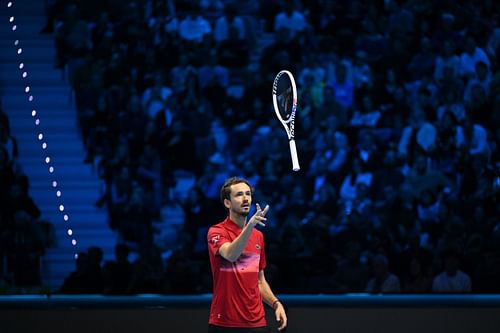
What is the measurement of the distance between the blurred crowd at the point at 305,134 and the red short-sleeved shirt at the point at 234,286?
4035mm

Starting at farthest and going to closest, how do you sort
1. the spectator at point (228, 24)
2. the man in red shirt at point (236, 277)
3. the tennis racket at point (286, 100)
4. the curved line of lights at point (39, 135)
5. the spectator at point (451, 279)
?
the spectator at point (228, 24)
the curved line of lights at point (39, 135)
the spectator at point (451, 279)
the tennis racket at point (286, 100)
the man in red shirt at point (236, 277)

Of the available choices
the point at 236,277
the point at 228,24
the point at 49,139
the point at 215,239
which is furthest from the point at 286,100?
the point at 49,139

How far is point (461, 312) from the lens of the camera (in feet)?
21.7

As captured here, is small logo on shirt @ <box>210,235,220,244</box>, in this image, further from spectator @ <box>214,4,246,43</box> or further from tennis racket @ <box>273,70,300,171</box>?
spectator @ <box>214,4,246,43</box>

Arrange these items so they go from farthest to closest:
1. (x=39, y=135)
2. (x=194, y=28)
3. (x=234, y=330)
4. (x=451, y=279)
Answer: (x=194, y=28) → (x=39, y=135) → (x=451, y=279) → (x=234, y=330)

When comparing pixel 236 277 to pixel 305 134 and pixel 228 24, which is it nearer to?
pixel 305 134

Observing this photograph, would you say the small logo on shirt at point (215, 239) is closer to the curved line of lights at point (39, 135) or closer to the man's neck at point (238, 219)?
the man's neck at point (238, 219)

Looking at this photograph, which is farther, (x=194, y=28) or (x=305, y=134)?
(x=194, y=28)

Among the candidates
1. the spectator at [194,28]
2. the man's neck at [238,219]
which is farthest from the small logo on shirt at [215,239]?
the spectator at [194,28]

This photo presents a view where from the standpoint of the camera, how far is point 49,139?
10.3 meters

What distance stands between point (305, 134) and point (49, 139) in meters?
3.07

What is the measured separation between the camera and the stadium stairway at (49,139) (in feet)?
30.9

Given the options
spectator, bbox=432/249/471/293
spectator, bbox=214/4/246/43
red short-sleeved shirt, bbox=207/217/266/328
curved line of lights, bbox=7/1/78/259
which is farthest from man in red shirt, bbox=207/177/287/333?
spectator, bbox=214/4/246/43

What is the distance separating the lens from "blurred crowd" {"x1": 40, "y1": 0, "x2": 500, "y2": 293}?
8.67m
